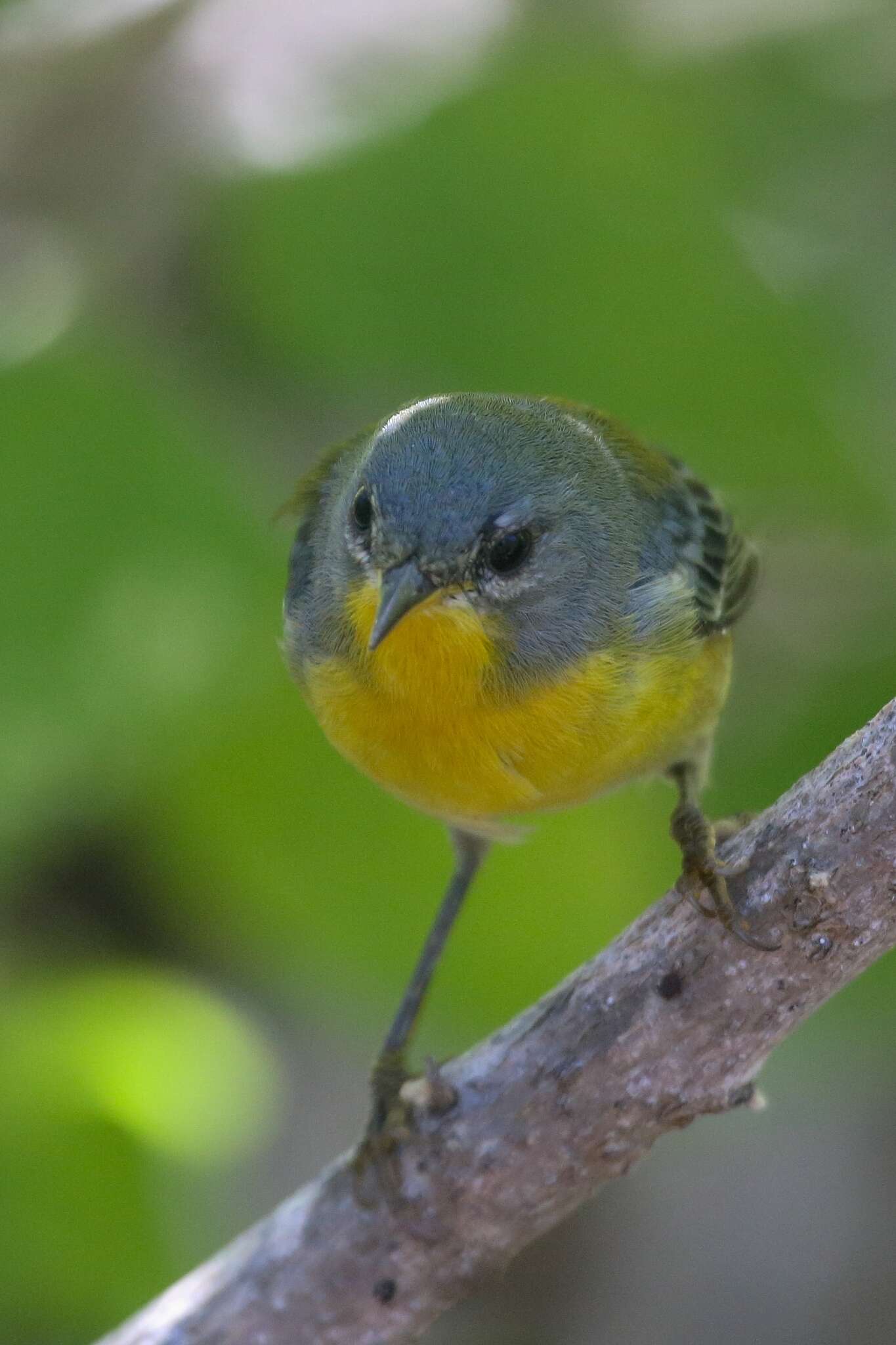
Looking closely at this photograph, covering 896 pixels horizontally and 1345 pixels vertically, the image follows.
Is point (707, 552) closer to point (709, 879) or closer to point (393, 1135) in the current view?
point (709, 879)

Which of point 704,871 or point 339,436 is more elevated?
point 339,436

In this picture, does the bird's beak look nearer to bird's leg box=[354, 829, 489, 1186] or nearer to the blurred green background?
the blurred green background

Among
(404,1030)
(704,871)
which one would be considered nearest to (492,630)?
(704,871)

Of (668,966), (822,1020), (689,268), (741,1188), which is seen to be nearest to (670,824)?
(668,966)

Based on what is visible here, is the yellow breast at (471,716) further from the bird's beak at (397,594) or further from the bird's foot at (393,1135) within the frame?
the bird's foot at (393,1135)

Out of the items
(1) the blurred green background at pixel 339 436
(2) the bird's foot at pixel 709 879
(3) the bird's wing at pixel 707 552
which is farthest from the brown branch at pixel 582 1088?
(3) the bird's wing at pixel 707 552

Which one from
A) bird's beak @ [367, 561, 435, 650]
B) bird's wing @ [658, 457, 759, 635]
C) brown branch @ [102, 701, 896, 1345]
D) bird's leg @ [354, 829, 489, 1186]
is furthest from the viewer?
bird's wing @ [658, 457, 759, 635]

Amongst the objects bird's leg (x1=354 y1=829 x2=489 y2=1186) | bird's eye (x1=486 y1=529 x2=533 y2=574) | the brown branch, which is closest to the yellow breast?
bird's eye (x1=486 y1=529 x2=533 y2=574)
